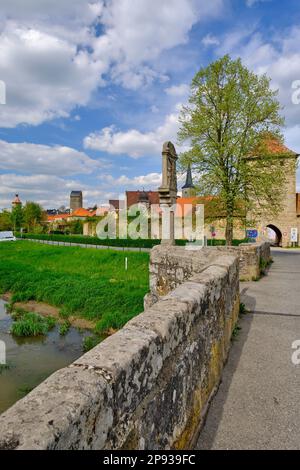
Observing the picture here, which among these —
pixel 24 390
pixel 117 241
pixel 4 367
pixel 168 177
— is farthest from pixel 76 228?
pixel 24 390

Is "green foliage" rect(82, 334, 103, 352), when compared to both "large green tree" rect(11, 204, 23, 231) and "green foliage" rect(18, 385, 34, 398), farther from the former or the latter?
"large green tree" rect(11, 204, 23, 231)

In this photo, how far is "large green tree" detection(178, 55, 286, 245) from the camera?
19.5 m

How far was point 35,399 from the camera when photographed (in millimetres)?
1567

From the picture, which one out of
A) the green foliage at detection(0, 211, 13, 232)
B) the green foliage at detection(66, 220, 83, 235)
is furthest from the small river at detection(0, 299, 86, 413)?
the green foliage at detection(0, 211, 13, 232)

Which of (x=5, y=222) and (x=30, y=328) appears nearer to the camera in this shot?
(x=30, y=328)

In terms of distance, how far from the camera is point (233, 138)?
19.6m

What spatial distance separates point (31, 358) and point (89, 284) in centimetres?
814

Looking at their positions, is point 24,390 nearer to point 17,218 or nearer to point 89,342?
point 89,342

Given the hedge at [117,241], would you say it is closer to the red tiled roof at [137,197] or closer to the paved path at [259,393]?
the red tiled roof at [137,197]

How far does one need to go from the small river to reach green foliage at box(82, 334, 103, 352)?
0.61 feet

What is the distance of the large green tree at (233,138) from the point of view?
19.5 metres

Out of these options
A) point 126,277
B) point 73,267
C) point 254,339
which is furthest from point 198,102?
point 254,339
